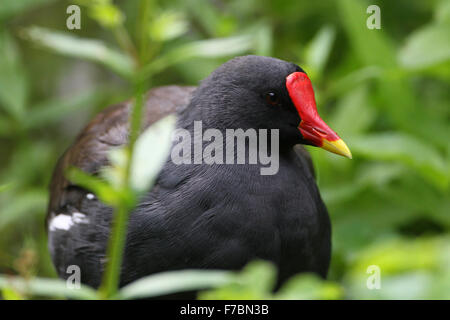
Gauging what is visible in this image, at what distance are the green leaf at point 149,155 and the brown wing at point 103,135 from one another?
4.03 ft

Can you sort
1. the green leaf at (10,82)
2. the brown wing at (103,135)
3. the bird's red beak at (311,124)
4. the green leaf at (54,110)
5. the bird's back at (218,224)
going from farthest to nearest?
the green leaf at (54,110), the green leaf at (10,82), the brown wing at (103,135), the bird's red beak at (311,124), the bird's back at (218,224)

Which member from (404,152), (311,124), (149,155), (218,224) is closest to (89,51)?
(149,155)

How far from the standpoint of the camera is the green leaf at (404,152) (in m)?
3.16

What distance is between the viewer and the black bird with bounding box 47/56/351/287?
7.41ft

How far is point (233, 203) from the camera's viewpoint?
228cm

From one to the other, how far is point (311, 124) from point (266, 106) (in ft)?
0.54

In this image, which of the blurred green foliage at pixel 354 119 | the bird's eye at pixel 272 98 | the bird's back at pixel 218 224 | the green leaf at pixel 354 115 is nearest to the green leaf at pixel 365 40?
the blurred green foliage at pixel 354 119

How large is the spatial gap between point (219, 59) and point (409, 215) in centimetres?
134

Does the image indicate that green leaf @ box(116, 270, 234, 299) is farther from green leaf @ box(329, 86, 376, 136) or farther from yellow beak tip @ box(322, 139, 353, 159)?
green leaf @ box(329, 86, 376, 136)

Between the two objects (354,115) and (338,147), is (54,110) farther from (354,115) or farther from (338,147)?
A: (338,147)

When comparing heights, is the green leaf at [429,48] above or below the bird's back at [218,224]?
above

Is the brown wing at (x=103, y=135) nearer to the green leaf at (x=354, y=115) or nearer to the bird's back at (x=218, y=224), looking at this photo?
the bird's back at (x=218, y=224)

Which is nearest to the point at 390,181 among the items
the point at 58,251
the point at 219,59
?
the point at 219,59

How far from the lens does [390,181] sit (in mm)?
3678
